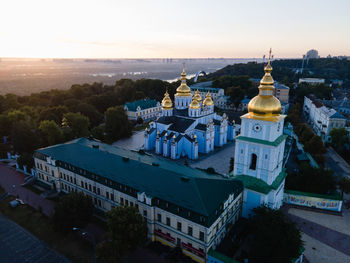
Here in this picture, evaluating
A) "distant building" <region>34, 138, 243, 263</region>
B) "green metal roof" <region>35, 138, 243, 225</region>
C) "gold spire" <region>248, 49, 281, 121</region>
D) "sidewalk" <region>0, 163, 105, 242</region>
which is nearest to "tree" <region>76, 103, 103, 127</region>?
"sidewalk" <region>0, 163, 105, 242</region>

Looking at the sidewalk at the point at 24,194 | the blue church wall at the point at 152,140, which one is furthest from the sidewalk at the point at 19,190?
the blue church wall at the point at 152,140

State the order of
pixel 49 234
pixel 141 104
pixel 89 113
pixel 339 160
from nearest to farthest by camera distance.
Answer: pixel 49 234 → pixel 339 160 → pixel 89 113 → pixel 141 104

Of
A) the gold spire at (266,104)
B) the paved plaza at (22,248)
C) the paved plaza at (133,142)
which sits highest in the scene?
the gold spire at (266,104)

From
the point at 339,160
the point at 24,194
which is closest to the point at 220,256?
the point at 24,194

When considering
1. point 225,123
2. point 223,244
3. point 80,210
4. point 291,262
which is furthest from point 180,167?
point 225,123

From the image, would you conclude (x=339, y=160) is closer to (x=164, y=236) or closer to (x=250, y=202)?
(x=250, y=202)

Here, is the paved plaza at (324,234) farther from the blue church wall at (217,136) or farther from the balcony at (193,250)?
the blue church wall at (217,136)

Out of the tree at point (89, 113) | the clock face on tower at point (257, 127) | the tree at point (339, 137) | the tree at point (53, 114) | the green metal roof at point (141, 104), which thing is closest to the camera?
the clock face on tower at point (257, 127)

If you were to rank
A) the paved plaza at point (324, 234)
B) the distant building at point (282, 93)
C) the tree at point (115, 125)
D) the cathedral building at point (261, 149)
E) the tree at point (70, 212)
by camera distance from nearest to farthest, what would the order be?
the paved plaza at point (324, 234), the cathedral building at point (261, 149), the tree at point (70, 212), the tree at point (115, 125), the distant building at point (282, 93)
